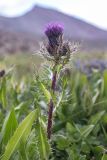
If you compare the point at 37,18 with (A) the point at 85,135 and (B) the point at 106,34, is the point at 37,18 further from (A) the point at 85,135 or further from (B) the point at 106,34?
(A) the point at 85,135

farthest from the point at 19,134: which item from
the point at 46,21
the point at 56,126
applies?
the point at 46,21

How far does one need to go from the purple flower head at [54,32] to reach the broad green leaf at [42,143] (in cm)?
40

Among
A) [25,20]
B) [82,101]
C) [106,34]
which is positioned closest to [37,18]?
[25,20]

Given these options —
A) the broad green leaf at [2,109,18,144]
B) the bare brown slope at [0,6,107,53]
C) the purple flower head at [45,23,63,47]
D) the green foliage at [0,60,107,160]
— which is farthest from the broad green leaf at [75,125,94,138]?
the bare brown slope at [0,6,107,53]

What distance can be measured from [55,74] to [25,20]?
108669 mm

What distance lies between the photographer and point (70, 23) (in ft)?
365

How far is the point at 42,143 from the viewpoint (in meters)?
1.97

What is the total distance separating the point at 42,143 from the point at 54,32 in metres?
0.52

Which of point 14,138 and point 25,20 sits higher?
point 25,20

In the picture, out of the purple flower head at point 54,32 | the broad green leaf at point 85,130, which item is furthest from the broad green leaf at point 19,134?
the broad green leaf at point 85,130

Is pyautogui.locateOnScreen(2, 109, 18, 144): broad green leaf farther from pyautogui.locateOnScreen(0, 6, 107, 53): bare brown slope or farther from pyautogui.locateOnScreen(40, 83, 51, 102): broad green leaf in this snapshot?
pyautogui.locateOnScreen(0, 6, 107, 53): bare brown slope

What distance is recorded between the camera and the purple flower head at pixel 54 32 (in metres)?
1.91

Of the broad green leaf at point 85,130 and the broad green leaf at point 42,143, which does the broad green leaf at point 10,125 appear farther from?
the broad green leaf at point 85,130

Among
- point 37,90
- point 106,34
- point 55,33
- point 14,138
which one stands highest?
point 106,34
